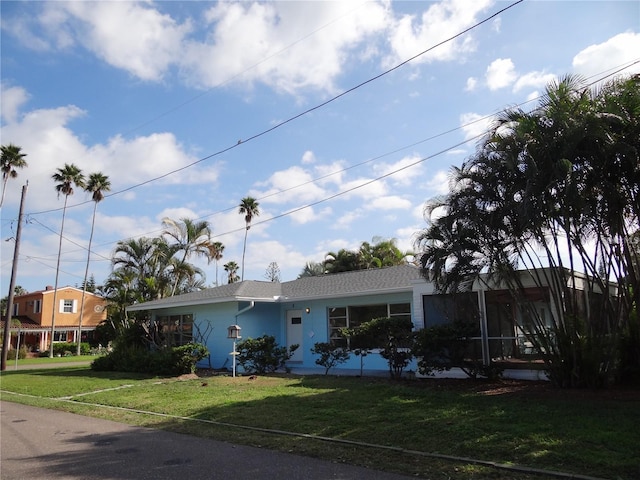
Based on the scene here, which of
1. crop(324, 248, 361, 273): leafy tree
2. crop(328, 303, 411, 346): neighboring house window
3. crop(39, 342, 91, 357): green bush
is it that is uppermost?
crop(324, 248, 361, 273): leafy tree

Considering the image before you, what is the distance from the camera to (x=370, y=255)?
32.9 m

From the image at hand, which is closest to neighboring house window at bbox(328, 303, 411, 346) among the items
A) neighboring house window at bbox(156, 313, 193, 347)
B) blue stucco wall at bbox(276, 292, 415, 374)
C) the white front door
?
blue stucco wall at bbox(276, 292, 415, 374)

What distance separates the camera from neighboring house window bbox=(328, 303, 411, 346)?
16.7 m

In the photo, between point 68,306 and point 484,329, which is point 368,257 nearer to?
point 484,329

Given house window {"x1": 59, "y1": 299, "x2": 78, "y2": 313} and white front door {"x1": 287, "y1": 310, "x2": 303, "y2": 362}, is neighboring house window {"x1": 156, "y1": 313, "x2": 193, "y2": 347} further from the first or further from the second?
house window {"x1": 59, "y1": 299, "x2": 78, "y2": 313}

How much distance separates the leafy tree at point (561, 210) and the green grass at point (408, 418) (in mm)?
1485

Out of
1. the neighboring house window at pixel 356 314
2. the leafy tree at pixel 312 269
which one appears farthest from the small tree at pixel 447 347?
the leafy tree at pixel 312 269

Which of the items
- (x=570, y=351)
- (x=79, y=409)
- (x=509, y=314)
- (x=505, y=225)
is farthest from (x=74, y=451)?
(x=509, y=314)

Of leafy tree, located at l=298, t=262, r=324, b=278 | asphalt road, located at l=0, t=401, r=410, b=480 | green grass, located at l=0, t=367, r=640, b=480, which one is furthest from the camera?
leafy tree, located at l=298, t=262, r=324, b=278

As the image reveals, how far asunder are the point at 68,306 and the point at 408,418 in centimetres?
4368

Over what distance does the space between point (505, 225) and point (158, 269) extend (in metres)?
25.6

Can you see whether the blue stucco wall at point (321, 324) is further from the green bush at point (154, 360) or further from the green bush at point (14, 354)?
the green bush at point (14, 354)

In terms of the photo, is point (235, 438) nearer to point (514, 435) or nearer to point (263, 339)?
point (514, 435)

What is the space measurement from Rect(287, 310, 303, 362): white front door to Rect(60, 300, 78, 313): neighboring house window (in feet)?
106
